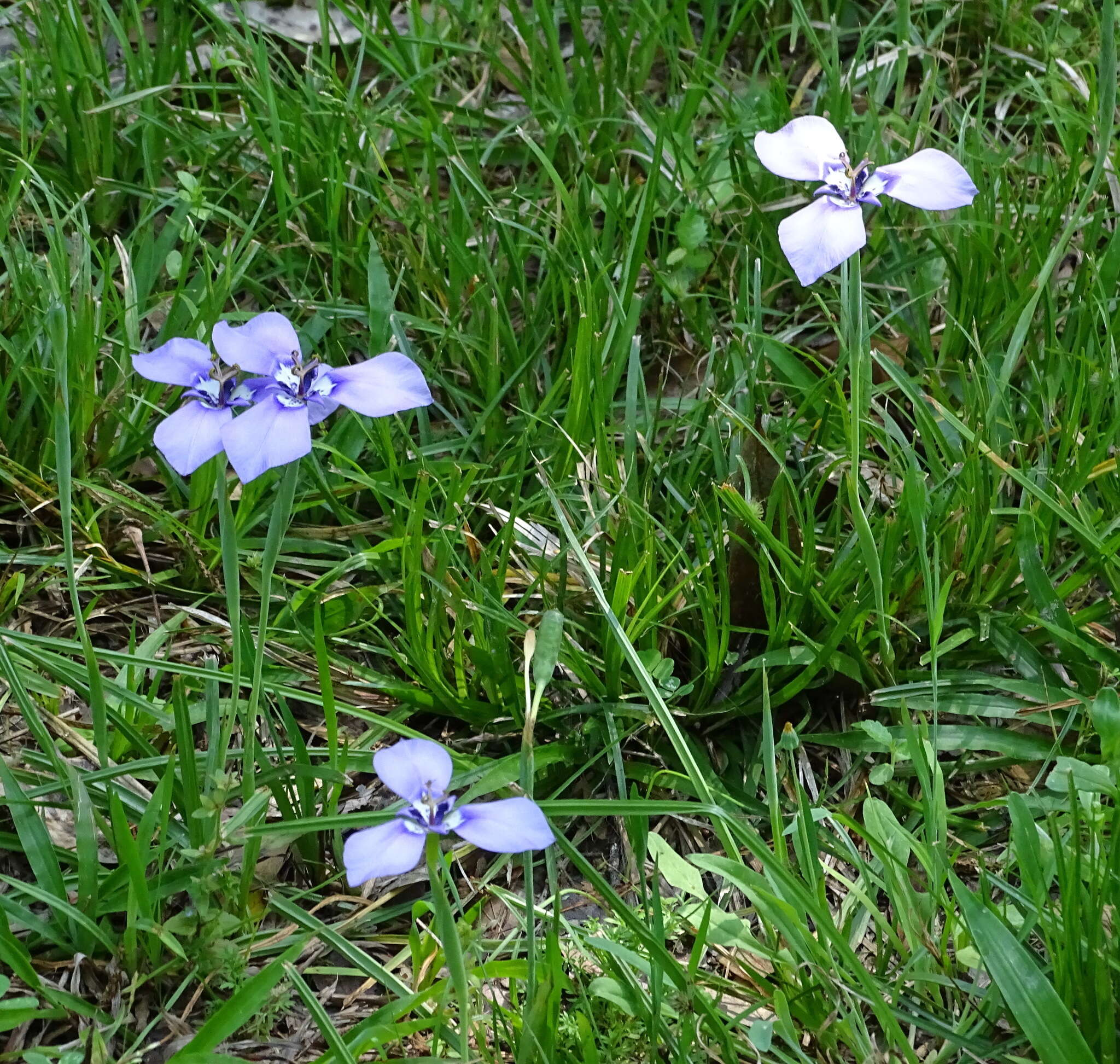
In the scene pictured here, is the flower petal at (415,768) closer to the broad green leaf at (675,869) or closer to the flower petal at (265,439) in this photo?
the flower petal at (265,439)

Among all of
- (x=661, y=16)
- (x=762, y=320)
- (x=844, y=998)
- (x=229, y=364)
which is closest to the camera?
(x=229, y=364)

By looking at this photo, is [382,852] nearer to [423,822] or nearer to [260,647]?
[423,822]

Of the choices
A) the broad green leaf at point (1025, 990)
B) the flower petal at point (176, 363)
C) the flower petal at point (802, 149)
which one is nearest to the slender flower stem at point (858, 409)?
the flower petal at point (802, 149)

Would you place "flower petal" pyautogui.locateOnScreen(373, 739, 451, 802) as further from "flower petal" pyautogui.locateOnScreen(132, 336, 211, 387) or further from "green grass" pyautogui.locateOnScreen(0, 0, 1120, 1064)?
"flower petal" pyautogui.locateOnScreen(132, 336, 211, 387)

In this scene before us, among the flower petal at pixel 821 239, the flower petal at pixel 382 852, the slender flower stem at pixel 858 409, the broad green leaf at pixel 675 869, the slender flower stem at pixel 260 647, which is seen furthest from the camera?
the broad green leaf at pixel 675 869

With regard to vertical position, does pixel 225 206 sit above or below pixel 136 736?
above

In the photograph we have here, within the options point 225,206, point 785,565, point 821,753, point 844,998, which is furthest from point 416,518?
point 225,206

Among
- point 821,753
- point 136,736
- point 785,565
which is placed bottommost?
point 821,753

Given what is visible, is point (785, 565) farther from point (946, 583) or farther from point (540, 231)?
point (540, 231)
